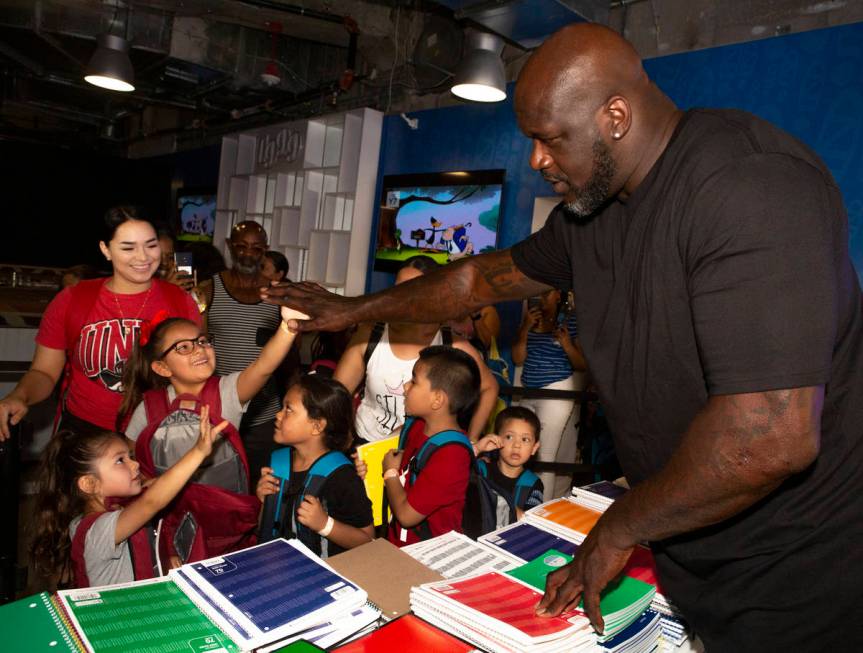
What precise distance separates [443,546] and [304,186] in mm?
6197

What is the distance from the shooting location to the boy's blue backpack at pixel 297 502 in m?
1.95

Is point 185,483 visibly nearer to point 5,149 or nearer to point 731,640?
point 731,640

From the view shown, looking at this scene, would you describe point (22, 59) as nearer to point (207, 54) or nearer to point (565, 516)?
point (207, 54)

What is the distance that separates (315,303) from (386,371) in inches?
34.4

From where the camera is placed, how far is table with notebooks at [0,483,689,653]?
96 cm

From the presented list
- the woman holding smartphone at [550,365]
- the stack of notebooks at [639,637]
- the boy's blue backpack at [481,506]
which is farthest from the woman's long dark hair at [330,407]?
the woman holding smartphone at [550,365]

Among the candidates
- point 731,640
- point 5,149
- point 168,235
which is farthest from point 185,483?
point 5,149

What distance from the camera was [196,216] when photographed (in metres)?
10.3

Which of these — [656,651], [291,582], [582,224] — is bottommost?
[656,651]

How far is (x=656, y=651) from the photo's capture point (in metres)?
1.26

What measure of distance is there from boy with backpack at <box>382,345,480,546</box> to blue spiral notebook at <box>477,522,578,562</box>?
0.48 meters

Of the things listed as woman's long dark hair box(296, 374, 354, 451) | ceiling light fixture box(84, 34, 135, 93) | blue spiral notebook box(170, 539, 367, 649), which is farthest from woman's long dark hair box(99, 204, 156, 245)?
ceiling light fixture box(84, 34, 135, 93)

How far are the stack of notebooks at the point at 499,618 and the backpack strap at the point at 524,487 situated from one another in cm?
144

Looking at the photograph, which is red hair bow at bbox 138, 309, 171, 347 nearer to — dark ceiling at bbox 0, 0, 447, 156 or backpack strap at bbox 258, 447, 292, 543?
backpack strap at bbox 258, 447, 292, 543
